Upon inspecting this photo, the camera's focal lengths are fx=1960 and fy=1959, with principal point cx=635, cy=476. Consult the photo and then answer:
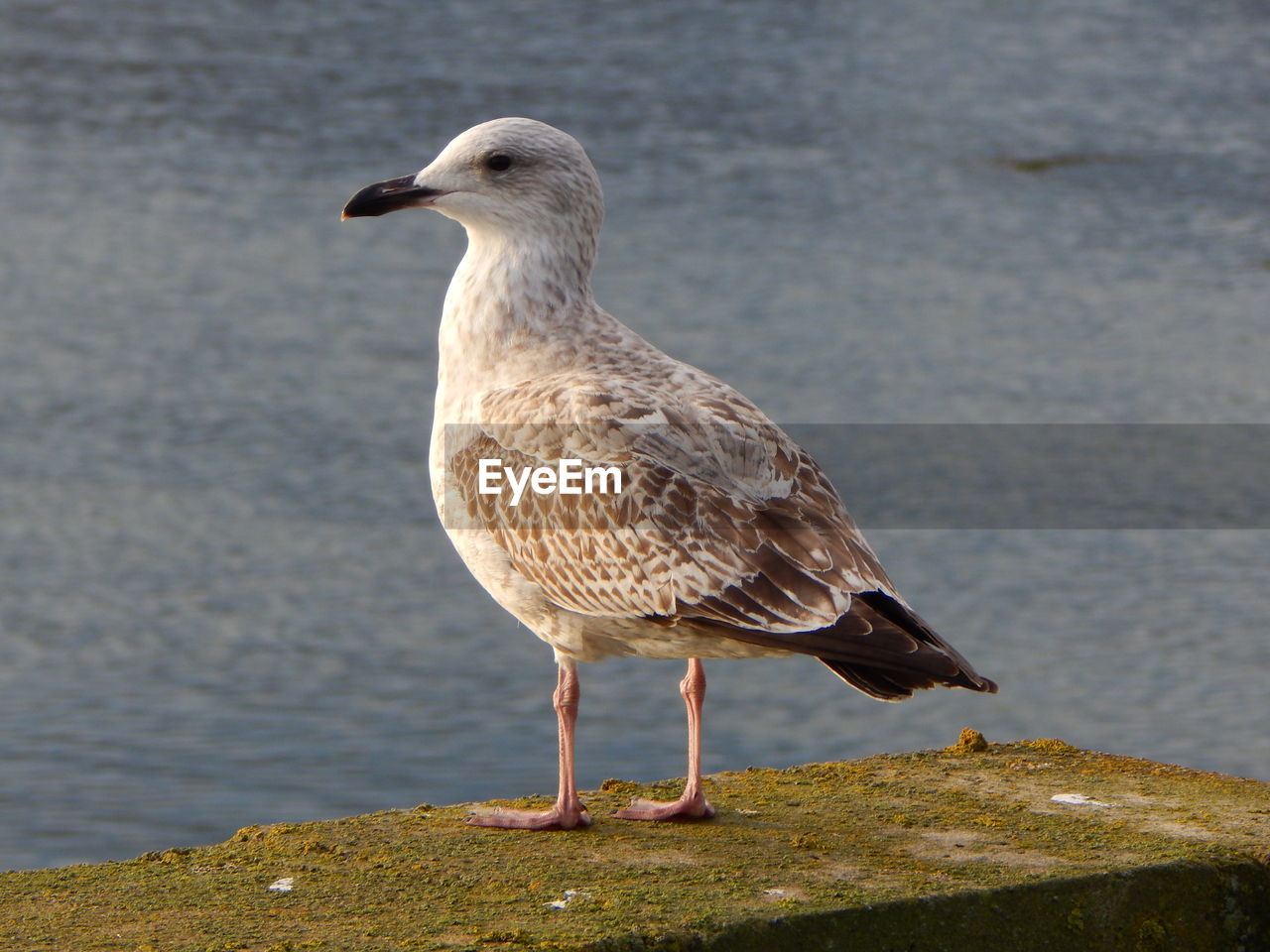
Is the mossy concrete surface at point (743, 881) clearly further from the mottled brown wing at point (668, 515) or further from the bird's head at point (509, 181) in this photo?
the bird's head at point (509, 181)

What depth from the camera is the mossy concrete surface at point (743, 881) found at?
426cm

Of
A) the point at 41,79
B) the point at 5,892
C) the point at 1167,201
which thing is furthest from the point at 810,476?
the point at 41,79

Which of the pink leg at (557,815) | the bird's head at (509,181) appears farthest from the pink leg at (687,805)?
the bird's head at (509,181)

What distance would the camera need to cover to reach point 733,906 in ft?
14.3

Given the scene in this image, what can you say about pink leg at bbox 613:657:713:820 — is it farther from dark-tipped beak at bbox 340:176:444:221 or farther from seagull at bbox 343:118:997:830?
dark-tipped beak at bbox 340:176:444:221

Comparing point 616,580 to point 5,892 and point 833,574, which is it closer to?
point 833,574

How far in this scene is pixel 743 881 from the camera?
4.59m

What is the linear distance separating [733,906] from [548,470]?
144 cm

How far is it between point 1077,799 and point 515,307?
6.90 ft

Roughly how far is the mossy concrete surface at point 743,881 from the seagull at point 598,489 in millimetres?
334

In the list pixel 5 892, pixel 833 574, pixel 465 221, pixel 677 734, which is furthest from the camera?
A: pixel 677 734

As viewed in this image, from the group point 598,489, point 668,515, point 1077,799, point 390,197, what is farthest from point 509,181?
point 1077,799

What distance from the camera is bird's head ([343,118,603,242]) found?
5.80 m

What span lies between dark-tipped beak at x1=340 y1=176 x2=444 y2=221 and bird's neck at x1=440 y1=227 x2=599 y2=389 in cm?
19
